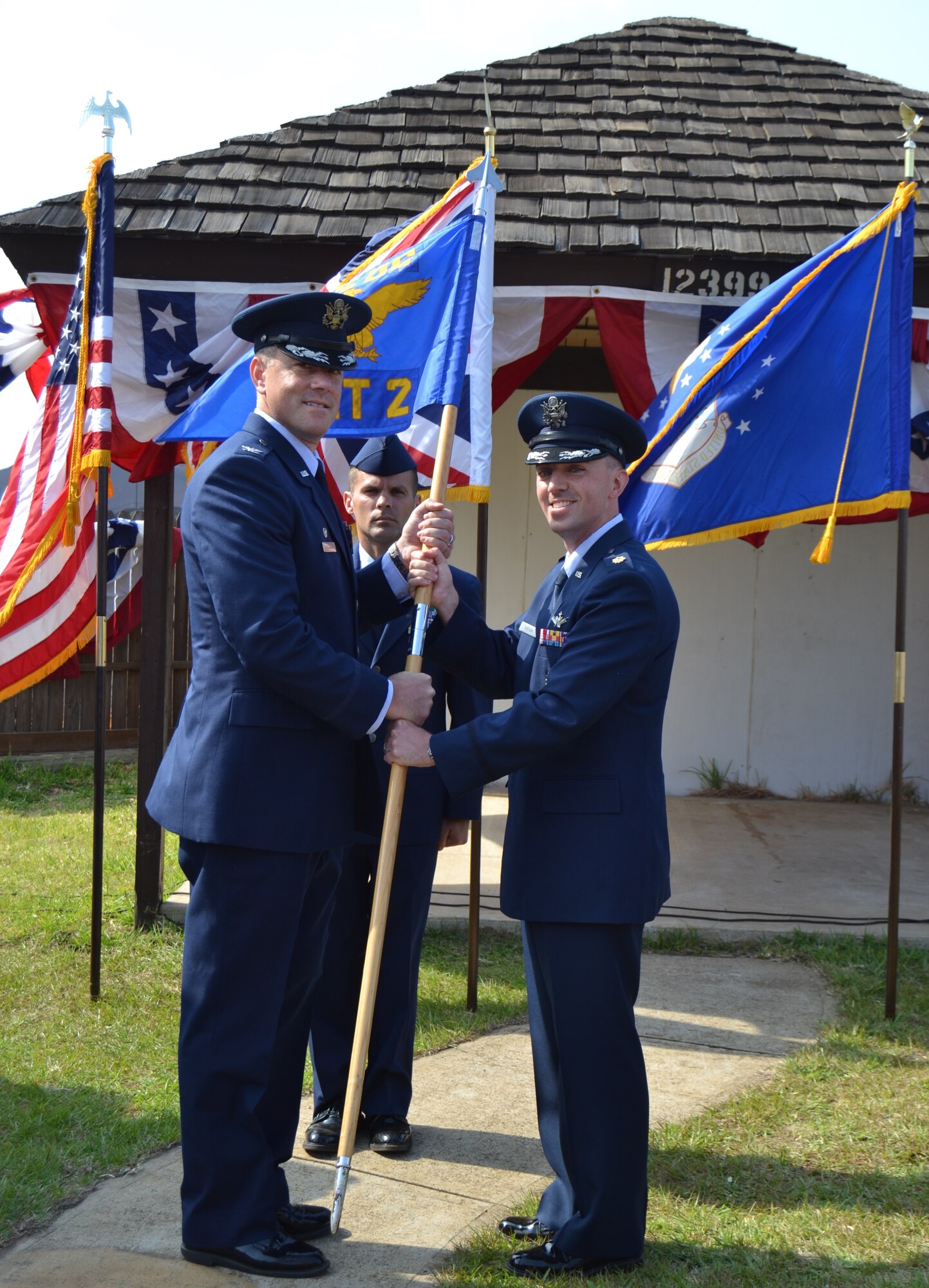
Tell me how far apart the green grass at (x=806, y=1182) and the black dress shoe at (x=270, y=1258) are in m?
0.35

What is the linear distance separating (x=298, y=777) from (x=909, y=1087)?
2592 millimetres

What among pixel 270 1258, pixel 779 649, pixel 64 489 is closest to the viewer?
pixel 270 1258

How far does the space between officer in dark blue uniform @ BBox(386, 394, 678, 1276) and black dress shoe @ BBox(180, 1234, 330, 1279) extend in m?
0.50

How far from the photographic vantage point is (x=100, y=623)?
17.1 feet

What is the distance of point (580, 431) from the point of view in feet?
10.3

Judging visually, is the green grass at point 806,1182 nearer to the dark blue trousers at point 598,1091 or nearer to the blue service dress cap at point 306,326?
the dark blue trousers at point 598,1091

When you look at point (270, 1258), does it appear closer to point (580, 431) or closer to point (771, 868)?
point (580, 431)

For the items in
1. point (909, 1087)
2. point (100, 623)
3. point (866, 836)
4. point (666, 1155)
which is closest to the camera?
point (666, 1155)

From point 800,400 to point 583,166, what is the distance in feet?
8.22

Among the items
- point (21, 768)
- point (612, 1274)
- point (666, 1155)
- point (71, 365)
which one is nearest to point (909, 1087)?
point (666, 1155)

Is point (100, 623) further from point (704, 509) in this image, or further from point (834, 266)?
point (834, 266)

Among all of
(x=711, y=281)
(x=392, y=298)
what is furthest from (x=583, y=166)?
(x=392, y=298)

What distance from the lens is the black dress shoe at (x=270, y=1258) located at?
290cm

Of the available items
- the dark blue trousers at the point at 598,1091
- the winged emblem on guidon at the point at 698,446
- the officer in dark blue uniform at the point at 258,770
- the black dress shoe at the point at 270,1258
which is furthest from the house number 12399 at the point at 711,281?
the black dress shoe at the point at 270,1258
